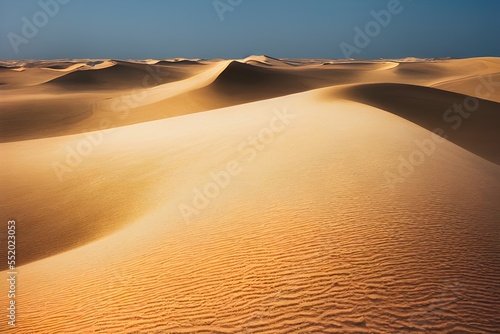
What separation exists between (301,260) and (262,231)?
98cm

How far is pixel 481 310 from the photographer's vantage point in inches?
133

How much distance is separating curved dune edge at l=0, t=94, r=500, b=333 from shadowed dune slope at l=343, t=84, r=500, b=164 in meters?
10.3

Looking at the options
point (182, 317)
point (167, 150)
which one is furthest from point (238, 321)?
point (167, 150)

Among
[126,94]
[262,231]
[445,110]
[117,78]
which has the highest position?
[117,78]

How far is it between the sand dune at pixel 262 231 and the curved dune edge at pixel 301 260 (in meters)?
0.02

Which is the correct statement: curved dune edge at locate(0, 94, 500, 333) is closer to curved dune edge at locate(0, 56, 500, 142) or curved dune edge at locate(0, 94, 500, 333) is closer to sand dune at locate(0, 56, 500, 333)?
sand dune at locate(0, 56, 500, 333)

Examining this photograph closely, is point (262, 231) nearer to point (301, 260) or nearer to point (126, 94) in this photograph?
point (301, 260)

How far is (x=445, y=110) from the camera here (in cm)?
2006

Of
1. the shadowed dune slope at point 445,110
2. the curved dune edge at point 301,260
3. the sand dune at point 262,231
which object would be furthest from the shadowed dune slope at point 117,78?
the curved dune edge at point 301,260

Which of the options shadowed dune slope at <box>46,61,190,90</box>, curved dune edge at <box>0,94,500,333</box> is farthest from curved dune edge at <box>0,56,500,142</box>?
curved dune edge at <box>0,94,500,333</box>

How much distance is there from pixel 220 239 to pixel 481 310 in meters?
3.26

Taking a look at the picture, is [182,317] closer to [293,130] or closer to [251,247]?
[251,247]

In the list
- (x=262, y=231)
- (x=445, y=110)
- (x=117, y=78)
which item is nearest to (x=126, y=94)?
(x=117, y=78)

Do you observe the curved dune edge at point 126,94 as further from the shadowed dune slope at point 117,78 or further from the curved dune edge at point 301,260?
the curved dune edge at point 301,260
